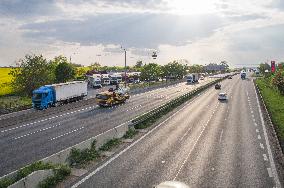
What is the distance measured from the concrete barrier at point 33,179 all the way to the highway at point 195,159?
1.77 m

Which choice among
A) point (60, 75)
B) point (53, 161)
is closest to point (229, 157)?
point (53, 161)

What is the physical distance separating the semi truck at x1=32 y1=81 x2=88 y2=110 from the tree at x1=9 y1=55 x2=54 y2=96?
15845mm

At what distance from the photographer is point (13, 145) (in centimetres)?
3139

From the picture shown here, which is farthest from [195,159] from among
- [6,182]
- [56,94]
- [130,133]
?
[56,94]

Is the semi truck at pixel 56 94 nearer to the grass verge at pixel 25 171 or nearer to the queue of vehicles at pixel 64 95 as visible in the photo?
the queue of vehicles at pixel 64 95

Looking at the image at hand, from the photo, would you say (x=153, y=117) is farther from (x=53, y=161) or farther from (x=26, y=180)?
(x=26, y=180)

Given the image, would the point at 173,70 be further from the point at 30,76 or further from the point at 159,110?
the point at 159,110

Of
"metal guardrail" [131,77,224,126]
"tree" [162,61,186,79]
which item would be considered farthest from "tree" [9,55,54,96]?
"tree" [162,61,186,79]

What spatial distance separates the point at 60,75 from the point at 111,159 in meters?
79.9

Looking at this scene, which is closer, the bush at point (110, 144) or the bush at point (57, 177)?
the bush at point (57, 177)

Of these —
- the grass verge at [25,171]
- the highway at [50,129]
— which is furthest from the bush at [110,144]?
the grass verge at [25,171]

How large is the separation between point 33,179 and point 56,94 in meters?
42.0

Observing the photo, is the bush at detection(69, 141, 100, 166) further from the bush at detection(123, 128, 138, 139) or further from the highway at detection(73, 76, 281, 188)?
the bush at detection(123, 128, 138, 139)

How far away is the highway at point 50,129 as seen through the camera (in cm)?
2786
